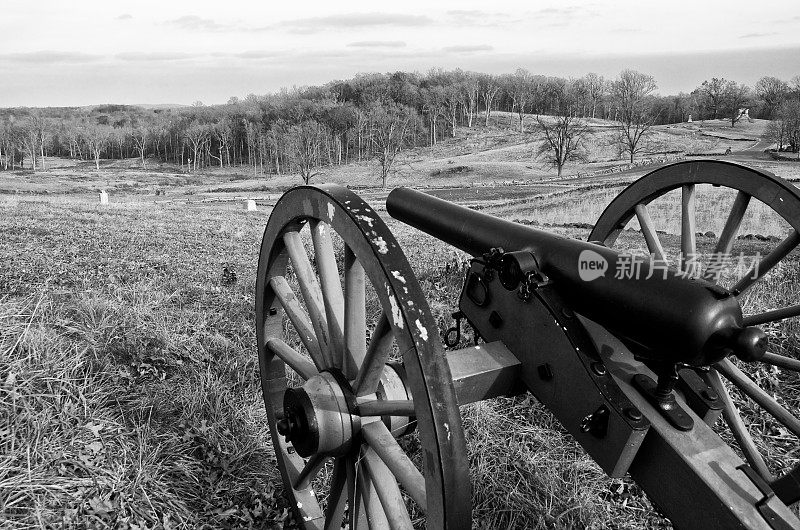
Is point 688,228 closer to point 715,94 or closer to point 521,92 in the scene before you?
point 715,94

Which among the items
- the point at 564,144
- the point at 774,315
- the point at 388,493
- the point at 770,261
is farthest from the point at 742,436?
the point at 564,144

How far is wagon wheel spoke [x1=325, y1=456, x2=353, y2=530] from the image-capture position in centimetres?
262

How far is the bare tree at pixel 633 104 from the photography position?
66.6 meters

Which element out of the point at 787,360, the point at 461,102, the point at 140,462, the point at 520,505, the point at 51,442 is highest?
the point at 461,102

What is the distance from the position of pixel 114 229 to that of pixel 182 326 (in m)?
8.11

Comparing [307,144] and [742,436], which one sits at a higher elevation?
[307,144]

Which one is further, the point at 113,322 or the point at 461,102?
the point at 461,102

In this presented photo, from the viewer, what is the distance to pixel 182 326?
4688 millimetres

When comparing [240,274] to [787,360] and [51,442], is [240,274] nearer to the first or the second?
[51,442]

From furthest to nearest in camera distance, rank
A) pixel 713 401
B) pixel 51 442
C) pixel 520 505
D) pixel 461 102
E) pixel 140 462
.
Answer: pixel 461 102 → pixel 520 505 → pixel 140 462 → pixel 51 442 → pixel 713 401

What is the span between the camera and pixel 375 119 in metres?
97.7

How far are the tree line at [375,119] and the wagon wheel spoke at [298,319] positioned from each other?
60.3 m

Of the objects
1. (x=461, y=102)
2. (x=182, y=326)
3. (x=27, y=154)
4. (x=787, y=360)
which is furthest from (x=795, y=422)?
(x=27, y=154)

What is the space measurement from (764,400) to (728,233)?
3.25 ft
